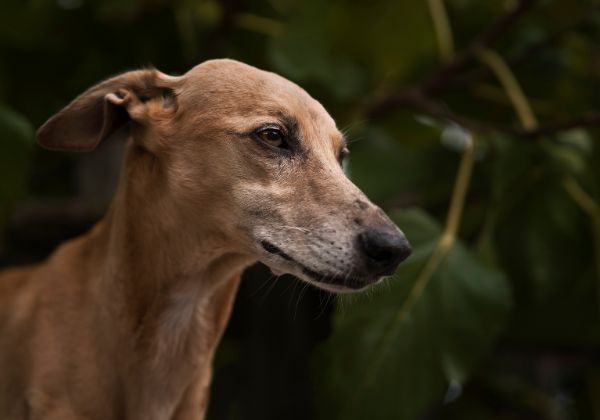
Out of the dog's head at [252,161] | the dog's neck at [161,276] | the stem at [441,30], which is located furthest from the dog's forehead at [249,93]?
the stem at [441,30]

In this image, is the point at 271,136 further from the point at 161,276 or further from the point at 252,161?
the point at 161,276

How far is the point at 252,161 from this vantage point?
1223mm

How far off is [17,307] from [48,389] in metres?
0.21

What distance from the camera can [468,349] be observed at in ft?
5.68

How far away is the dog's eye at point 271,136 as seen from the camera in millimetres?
1219

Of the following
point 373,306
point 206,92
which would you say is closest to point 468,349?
point 373,306

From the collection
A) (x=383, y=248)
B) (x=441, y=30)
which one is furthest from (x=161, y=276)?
(x=441, y=30)

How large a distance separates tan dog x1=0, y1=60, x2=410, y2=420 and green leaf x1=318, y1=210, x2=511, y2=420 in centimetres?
33

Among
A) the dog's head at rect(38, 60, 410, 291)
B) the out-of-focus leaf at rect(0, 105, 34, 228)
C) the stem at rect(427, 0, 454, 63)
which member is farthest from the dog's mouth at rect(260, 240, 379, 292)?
the stem at rect(427, 0, 454, 63)

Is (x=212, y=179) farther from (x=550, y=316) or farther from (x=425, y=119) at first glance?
(x=550, y=316)

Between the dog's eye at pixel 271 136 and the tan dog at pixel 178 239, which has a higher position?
the dog's eye at pixel 271 136

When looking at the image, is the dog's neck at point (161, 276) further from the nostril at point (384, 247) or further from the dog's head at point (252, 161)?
the nostril at point (384, 247)

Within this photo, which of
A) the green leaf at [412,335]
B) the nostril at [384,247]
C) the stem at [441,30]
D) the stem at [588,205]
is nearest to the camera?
the nostril at [384,247]

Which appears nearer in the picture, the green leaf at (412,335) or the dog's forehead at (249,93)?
the dog's forehead at (249,93)
